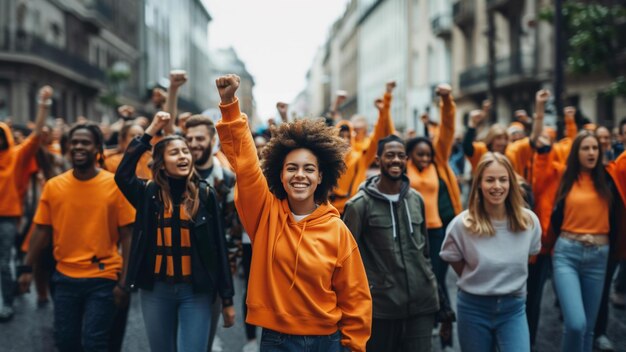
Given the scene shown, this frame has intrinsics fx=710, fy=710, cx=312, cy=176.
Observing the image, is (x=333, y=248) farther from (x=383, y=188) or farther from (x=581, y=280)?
(x=581, y=280)

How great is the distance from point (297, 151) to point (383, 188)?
1.34 metres

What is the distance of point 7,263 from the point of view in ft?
24.3

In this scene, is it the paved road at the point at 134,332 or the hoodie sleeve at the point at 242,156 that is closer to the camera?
the hoodie sleeve at the point at 242,156

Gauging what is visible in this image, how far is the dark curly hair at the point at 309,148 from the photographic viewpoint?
3.59 metres

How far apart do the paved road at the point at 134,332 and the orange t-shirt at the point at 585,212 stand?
146 cm

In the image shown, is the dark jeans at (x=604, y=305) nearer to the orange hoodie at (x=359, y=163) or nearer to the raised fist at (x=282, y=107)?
the orange hoodie at (x=359, y=163)

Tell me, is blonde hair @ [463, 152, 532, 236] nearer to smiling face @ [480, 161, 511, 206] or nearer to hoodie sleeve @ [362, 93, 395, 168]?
smiling face @ [480, 161, 511, 206]

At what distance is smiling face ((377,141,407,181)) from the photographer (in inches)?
189

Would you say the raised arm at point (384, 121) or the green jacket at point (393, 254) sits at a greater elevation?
the raised arm at point (384, 121)

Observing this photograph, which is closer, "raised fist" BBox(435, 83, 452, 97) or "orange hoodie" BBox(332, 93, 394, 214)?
"raised fist" BBox(435, 83, 452, 97)

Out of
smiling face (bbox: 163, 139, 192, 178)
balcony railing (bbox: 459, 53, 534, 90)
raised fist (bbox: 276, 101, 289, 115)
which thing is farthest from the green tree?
balcony railing (bbox: 459, 53, 534, 90)

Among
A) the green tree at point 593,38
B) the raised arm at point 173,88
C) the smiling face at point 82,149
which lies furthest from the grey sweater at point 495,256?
the green tree at point 593,38

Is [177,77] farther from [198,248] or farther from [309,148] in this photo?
[309,148]

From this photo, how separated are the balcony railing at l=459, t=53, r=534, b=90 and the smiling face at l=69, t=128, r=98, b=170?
2396cm
